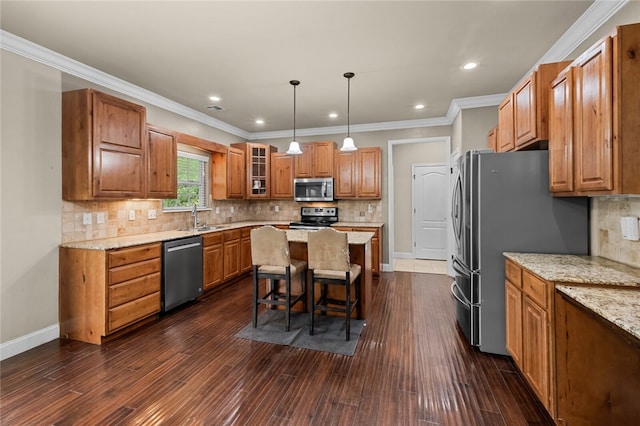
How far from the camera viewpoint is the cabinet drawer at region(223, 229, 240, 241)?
15.3ft

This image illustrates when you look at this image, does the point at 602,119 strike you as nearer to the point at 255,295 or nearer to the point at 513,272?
the point at 513,272

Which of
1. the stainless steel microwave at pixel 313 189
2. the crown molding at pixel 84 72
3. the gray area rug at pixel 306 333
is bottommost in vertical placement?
the gray area rug at pixel 306 333

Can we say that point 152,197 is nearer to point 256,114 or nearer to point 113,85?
point 113,85

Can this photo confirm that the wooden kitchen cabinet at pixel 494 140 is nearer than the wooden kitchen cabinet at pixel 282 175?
Yes

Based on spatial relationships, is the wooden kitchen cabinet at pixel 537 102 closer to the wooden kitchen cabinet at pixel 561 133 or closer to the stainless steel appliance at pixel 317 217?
the wooden kitchen cabinet at pixel 561 133

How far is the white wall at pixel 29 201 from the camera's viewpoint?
2580 mm

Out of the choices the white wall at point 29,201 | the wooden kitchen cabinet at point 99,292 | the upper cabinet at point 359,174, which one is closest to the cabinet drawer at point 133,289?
the wooden kitchen cabinet at point 99,292

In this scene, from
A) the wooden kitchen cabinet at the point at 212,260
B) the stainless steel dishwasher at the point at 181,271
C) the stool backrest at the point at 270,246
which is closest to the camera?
the stool backrest at the point at 270,246

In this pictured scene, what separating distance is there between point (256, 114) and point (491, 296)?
14.1 ft

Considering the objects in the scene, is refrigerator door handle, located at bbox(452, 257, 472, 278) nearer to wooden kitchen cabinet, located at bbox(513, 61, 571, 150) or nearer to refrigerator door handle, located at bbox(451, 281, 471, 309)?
refrigerator door handle, located at bbox(451, 281, 471, 309)

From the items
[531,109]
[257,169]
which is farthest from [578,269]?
[257,169]

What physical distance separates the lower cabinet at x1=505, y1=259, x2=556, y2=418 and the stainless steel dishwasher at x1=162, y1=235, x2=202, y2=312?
3505 millimetres

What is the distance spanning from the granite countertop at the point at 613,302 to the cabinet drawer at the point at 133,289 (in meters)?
3.59

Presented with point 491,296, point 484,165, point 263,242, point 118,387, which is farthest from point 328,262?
point 118,387
